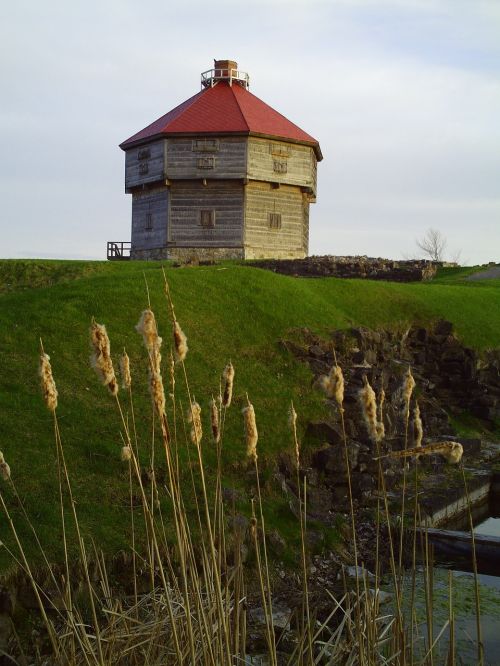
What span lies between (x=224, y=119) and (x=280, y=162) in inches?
130

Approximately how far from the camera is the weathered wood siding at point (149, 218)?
34906 millimetres

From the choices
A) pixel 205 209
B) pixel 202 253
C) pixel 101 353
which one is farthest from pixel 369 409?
pixel 205 209

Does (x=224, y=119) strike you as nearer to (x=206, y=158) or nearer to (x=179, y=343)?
(x=206, y=158)

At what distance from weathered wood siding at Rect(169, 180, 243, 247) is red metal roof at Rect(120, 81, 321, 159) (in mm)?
2525

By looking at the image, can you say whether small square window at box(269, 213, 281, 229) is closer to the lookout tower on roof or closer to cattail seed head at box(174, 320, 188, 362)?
the lookout tower on roof

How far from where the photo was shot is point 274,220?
3512cm

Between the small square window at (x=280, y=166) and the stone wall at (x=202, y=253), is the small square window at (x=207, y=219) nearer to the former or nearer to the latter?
the stone wall at (x=202, y=253)

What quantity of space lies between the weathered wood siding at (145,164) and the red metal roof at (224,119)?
49 centimetres

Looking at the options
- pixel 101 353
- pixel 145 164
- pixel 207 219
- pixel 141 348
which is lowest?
pixel 141 348

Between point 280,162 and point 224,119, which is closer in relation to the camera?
point 224,119

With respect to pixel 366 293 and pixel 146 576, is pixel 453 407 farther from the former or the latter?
pixel 146 576

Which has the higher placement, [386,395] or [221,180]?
[221,180]

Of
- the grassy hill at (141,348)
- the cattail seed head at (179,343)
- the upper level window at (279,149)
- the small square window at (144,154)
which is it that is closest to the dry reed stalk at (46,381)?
the cattail seed head at (179,343)

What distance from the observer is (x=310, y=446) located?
12.0 meters
